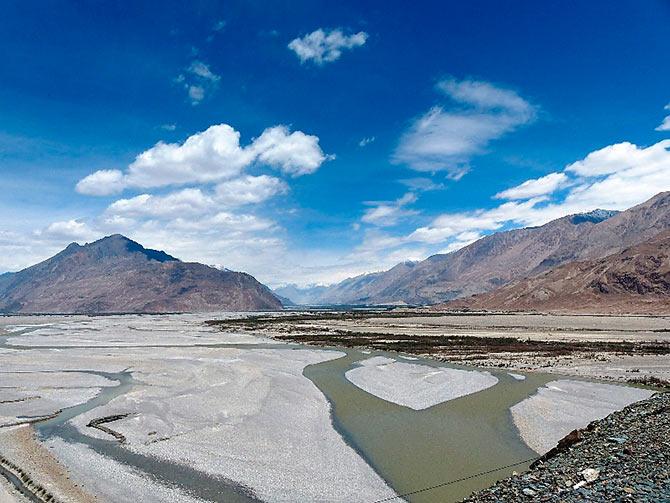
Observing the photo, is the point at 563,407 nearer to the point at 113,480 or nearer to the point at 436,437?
the point at 436,437

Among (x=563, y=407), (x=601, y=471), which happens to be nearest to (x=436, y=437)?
(x=601, y=471)

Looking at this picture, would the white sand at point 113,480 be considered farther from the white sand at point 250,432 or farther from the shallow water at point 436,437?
the shallow water at point 436,437

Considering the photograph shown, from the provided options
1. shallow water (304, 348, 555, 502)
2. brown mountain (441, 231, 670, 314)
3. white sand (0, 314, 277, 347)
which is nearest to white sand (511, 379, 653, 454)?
shallow water (304, 348, 555, 502)

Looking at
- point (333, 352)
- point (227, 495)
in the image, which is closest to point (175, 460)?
point (227, 495)

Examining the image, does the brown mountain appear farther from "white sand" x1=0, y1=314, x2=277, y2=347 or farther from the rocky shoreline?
the rocky shoreline

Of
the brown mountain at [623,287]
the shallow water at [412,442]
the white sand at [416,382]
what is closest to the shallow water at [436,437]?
the shallow water at [412,442]

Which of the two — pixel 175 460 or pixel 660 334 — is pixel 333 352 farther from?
pixel 660 334

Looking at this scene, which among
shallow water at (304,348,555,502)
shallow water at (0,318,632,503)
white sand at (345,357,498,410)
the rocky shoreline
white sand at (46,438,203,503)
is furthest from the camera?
white sand at (345,357,498,410)
